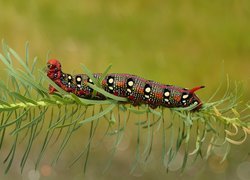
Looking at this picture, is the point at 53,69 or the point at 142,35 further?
the point at 142,35

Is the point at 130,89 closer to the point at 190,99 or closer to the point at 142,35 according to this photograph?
the point at 190,99

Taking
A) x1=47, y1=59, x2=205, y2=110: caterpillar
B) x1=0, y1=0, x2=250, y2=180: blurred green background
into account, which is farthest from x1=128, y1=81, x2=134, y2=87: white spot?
x1=0, y1=0, x2=250, y2=180: blurred green background

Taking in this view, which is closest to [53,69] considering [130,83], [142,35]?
[130,83]

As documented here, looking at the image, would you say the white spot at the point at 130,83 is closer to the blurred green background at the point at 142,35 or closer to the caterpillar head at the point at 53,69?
the caterpillar head at the point at 53,69

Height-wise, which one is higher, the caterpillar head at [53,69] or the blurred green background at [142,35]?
the blurred green background at [142,35]

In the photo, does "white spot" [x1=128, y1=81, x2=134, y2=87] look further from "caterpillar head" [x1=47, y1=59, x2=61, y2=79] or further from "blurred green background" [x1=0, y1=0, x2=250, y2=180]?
"blurred green background" [x1=0, y1=0, x2=250, y2=180]

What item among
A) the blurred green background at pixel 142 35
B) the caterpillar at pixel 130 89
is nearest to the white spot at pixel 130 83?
the caterpillar at pixel 130 89

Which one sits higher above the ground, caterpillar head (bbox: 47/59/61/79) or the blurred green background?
the blurred green background

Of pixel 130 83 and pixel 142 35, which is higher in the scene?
pixel 142 35
